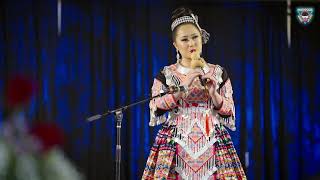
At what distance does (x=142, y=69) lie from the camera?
4.38 meters

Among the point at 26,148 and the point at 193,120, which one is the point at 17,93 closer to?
the point at 26,148

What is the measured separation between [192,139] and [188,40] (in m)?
0.62

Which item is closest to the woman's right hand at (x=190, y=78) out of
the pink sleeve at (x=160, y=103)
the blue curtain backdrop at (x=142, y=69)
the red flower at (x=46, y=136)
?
the pink sleeve at (x=160, y=103)

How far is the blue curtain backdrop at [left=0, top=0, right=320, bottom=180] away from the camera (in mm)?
4230

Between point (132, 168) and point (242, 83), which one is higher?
point (242, 83)

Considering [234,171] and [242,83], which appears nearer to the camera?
[234,171]

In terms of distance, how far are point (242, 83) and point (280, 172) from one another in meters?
0.96

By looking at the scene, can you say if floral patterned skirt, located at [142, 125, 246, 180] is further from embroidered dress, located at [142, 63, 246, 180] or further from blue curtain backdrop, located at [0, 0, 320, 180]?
blue curtain backdrop, located at [0, 0, 320, 180]

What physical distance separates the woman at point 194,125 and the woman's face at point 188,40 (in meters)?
0.02

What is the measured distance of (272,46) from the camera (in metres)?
4.61

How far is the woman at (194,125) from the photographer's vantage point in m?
2.68

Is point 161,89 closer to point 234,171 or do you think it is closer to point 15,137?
point 234,171

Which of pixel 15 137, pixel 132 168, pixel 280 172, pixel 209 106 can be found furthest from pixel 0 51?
pixel 15 137

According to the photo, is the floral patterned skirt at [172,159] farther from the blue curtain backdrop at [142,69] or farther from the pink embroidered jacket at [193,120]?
the blue curtain backdrop at [142,69]
